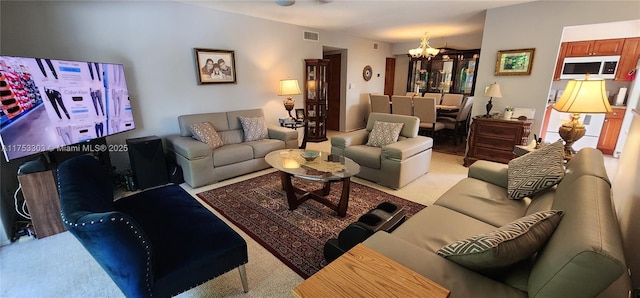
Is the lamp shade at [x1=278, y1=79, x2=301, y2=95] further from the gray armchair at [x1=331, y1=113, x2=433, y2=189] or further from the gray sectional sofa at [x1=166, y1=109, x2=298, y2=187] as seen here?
the gray armchair at [x1=331, y1=113, x2=433, y2=189]

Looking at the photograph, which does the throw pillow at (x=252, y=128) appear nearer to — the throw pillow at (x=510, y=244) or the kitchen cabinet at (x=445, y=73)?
the throw pillow at (x=510, y=244)

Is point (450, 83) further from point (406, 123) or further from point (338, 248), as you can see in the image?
point (338, 248)

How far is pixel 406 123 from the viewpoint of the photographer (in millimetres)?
3592

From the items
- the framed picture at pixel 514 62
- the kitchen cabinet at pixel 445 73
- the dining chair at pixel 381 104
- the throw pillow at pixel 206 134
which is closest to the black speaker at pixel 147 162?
the throw pillow at pixel 206 134

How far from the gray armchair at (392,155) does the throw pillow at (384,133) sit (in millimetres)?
92

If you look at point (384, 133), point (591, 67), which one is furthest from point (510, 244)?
point (591, 67)

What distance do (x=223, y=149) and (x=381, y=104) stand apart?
3803mm

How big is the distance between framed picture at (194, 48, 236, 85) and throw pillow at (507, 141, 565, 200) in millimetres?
3931

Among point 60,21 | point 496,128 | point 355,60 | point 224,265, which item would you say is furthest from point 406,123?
point 60,21

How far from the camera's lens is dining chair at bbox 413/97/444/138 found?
511 centimetres

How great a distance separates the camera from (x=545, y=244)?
1.06 metres

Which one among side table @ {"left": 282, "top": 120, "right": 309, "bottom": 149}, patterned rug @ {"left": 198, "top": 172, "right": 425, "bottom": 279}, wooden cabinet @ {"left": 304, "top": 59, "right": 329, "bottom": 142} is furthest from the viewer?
wooden cabinet @ {"left": 304, "top": 59, "right": 329, "bottom": 142}

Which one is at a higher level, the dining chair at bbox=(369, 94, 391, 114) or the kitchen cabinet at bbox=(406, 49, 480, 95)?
the kitchen cabinet at bbox=(406, 49, 480, 95)

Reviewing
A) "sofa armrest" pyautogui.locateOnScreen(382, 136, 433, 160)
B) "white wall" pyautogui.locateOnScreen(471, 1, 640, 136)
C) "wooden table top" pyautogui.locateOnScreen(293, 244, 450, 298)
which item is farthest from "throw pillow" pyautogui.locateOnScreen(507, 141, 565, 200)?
"white wall" pyautogui.locateOnScreen(471, 1, 640, 136)
